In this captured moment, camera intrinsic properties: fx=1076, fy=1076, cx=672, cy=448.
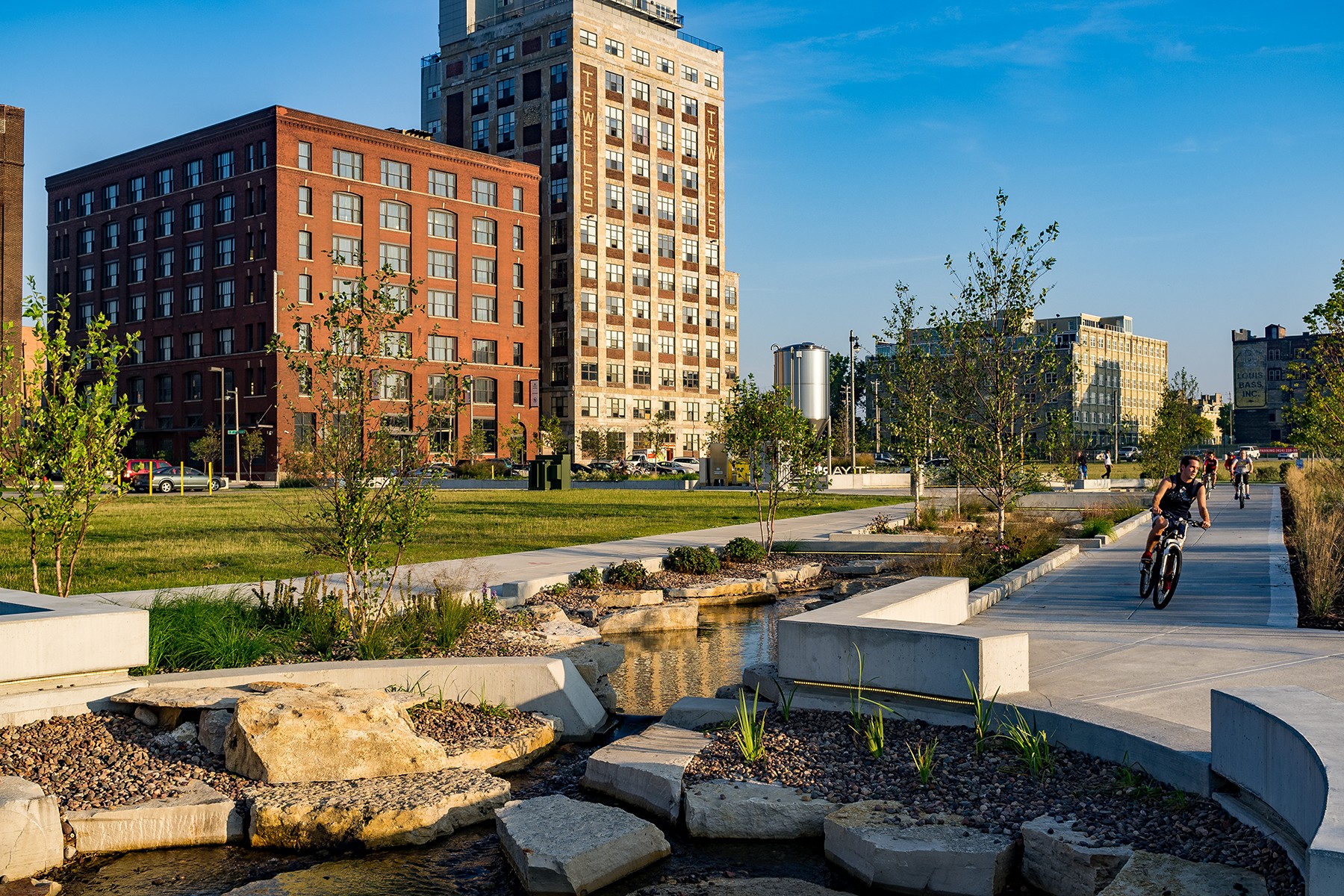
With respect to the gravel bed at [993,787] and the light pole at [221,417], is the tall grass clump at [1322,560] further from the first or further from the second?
the light pole at [221,417]

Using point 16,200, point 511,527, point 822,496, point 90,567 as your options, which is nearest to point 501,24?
point 16,200

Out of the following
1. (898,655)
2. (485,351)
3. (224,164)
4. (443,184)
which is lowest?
(898,655)

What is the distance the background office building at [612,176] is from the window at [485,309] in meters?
12.2

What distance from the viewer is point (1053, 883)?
17.3 feet

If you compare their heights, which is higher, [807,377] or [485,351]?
A: [485,351]

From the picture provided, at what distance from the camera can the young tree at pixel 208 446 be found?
71500mm

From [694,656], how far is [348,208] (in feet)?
237

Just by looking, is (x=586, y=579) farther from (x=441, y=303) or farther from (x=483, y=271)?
(x=483, y=271)

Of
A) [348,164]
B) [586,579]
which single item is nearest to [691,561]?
[586,579]

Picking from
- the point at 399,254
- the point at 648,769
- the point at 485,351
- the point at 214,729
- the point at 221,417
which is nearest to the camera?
the point at 648,769

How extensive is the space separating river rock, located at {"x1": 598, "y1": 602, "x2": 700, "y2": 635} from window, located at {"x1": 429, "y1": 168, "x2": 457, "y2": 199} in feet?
243

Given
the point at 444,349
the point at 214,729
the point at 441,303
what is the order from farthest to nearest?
the point at 444,349
the point at 441,303
the point at 214,729

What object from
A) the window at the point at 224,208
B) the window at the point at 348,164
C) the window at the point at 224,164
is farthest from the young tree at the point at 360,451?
the window at the point at 224,164

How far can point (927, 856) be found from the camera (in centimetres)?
536
